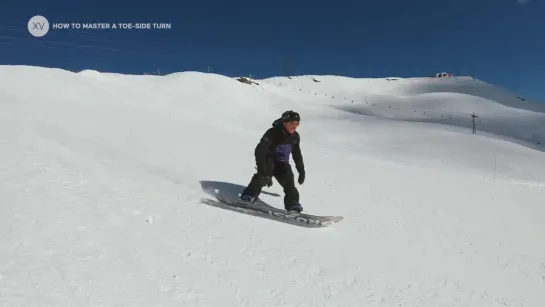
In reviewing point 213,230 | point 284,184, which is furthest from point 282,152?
point 213,230

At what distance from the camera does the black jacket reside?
22.5ft

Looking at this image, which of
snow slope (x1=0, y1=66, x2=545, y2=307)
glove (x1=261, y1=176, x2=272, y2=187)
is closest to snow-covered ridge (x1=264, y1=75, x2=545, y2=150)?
snow slope (x1=0, y1=66, x2=545, y2=307)

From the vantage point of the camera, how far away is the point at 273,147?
23.2 feet

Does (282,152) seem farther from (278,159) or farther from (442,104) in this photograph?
(442,104)

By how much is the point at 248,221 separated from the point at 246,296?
2078 millimetres

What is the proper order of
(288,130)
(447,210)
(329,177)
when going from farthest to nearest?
(329,177) < (447,210) < (288,130)

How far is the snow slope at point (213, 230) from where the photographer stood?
3.95m

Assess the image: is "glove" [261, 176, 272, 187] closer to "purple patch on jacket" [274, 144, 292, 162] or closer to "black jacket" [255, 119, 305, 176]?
"black jacket" [255, 119, 305, 176]

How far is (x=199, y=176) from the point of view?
26.5ft

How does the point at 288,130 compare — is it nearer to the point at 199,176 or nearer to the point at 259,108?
the point at 199,176

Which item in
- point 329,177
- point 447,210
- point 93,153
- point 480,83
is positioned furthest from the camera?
point 480,83

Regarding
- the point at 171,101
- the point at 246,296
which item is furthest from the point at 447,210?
the point at 171,101

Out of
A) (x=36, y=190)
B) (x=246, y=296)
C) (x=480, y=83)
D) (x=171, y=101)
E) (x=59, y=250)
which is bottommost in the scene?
(x=246, y=296)

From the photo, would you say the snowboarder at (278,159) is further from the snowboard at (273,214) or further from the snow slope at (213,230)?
the snow slope at (213,230)
